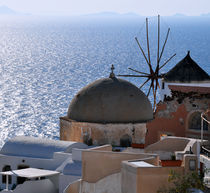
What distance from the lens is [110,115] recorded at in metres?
43.1

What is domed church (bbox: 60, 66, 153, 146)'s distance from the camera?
42.9m

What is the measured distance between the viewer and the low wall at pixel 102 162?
1131 inches

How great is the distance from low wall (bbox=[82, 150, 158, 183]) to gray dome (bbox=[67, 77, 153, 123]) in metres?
13.1

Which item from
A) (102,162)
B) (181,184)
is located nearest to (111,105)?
(102,162)

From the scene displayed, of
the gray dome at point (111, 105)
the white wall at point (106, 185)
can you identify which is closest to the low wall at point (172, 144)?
the gray dome at point (111, 105)

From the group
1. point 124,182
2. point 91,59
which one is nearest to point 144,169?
point 124,182

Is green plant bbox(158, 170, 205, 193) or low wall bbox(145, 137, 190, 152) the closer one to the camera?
green plant bbox(158, 170, 205, 193)

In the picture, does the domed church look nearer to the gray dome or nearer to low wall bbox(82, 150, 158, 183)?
the gray dome

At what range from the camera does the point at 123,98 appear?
43344mm

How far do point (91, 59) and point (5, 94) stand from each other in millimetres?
64587

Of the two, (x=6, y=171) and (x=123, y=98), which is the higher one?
(x=123, y=98)

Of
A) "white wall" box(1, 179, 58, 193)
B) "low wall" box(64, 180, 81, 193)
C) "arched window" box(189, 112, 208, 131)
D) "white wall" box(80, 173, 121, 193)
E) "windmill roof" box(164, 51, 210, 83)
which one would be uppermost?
"windmill roof" box(164, 51, 210, 83)

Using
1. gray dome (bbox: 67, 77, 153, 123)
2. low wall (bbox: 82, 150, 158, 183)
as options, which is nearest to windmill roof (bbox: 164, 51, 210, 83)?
gray dome (bbox: 67, 77, 153, 123)

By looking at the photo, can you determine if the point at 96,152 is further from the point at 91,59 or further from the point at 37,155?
the point at 91,59
